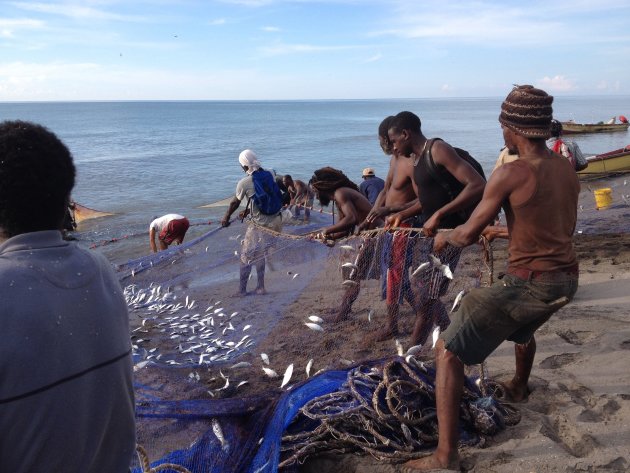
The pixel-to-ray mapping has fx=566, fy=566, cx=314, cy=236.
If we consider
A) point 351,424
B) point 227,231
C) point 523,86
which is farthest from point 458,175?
point 227,231

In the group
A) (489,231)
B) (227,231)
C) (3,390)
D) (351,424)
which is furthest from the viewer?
(227,231)

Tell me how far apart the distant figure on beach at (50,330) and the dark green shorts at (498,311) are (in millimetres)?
2118

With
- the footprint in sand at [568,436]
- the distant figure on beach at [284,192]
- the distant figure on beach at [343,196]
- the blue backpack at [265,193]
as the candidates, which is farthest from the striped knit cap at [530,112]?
the distant figure on beach at [284,192]

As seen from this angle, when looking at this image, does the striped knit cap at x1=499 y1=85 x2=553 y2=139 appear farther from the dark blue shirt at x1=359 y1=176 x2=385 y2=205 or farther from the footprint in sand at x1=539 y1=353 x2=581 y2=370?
the dark blue shirt at x1=359 y1=176 x2=385 y2=205

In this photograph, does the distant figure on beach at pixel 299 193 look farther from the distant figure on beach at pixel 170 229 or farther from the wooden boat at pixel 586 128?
the wooden boat at pixel 586 128

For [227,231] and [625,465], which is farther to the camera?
[227,231]

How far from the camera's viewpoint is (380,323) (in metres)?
4.94

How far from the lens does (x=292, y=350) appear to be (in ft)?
15.8

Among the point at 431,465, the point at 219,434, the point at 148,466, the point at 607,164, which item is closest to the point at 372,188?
the point at 219,434

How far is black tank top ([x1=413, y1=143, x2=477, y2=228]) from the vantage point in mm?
4867

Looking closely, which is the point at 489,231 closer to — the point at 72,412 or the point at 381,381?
the point at 381,381

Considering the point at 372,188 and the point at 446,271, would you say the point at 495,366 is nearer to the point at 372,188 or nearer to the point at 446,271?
the point at 446,271

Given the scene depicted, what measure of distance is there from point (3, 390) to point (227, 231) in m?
5.73

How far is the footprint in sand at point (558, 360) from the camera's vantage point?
189 inches
